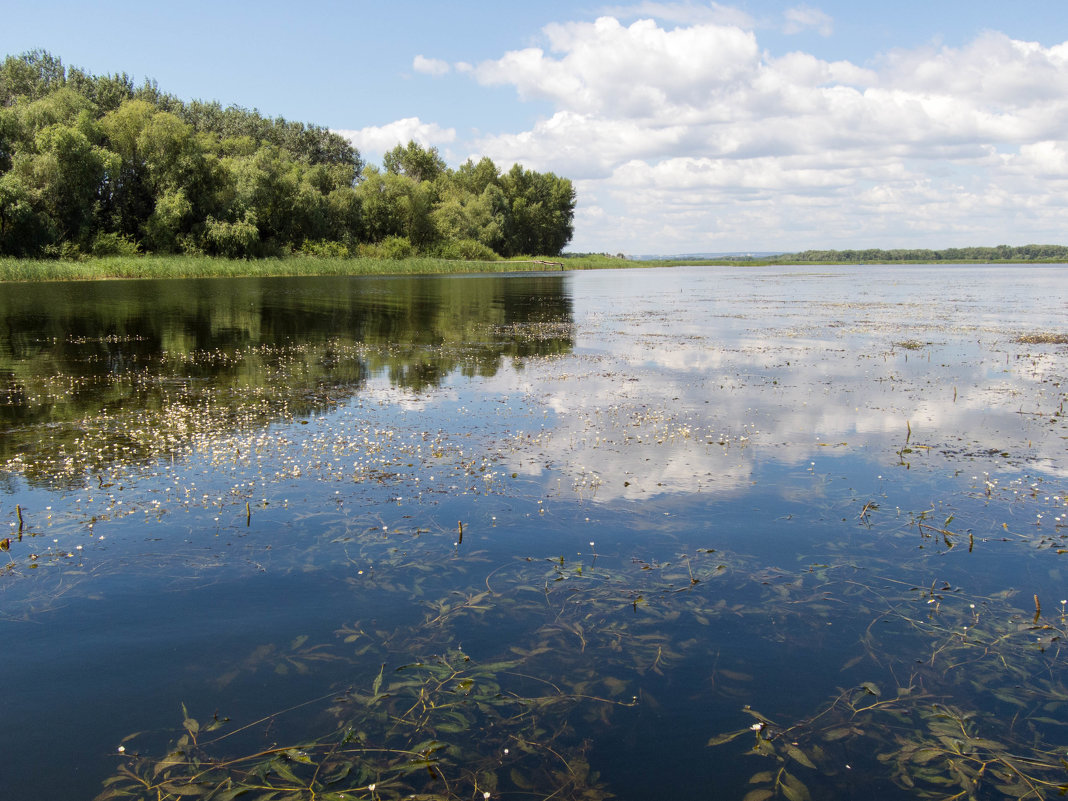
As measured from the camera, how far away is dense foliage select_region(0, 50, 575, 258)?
271 feet

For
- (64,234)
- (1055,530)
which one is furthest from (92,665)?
(64,234)

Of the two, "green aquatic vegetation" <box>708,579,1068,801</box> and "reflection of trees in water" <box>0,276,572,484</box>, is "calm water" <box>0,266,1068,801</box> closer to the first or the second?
"green aquatic vegetation" <box>708,579,1068,801</box>

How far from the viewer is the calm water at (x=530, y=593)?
5965 mm

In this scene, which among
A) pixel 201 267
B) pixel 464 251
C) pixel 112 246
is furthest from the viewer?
pixel 464 251

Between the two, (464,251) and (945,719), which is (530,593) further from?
(464,251)

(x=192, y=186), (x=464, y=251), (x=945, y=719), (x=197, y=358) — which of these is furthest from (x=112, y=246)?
(x=945, y=719)

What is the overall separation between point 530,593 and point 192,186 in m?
105

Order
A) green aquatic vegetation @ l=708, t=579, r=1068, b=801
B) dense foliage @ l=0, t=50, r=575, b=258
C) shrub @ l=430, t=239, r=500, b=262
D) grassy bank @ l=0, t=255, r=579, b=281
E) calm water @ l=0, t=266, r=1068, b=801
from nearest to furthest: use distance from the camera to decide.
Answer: green aquatic vegetation @ l=708, t=579, r=1068, b=801
calm water @ l=0, t=266, r=1068, b=801
grassy bank @ l=0, t=255, r=579, b=281
dense foliage @ l=0, t=50, r=575, b=258
shrub @ l=430, t=239, r=500, b=262

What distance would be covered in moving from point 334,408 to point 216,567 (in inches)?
358

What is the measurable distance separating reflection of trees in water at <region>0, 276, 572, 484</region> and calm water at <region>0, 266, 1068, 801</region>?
26 cm

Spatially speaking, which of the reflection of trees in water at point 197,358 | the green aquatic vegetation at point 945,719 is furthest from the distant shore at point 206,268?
the green aquatic vegetation at point 945,719

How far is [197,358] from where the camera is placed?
85.4 ft

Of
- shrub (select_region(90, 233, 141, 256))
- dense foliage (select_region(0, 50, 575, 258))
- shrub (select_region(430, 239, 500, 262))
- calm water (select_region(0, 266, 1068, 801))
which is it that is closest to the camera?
calm water (select_region(0, 266, 1068, 801))

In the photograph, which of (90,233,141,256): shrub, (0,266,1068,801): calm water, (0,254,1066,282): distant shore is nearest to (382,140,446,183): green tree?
(0,254,1066,282): distant shore
